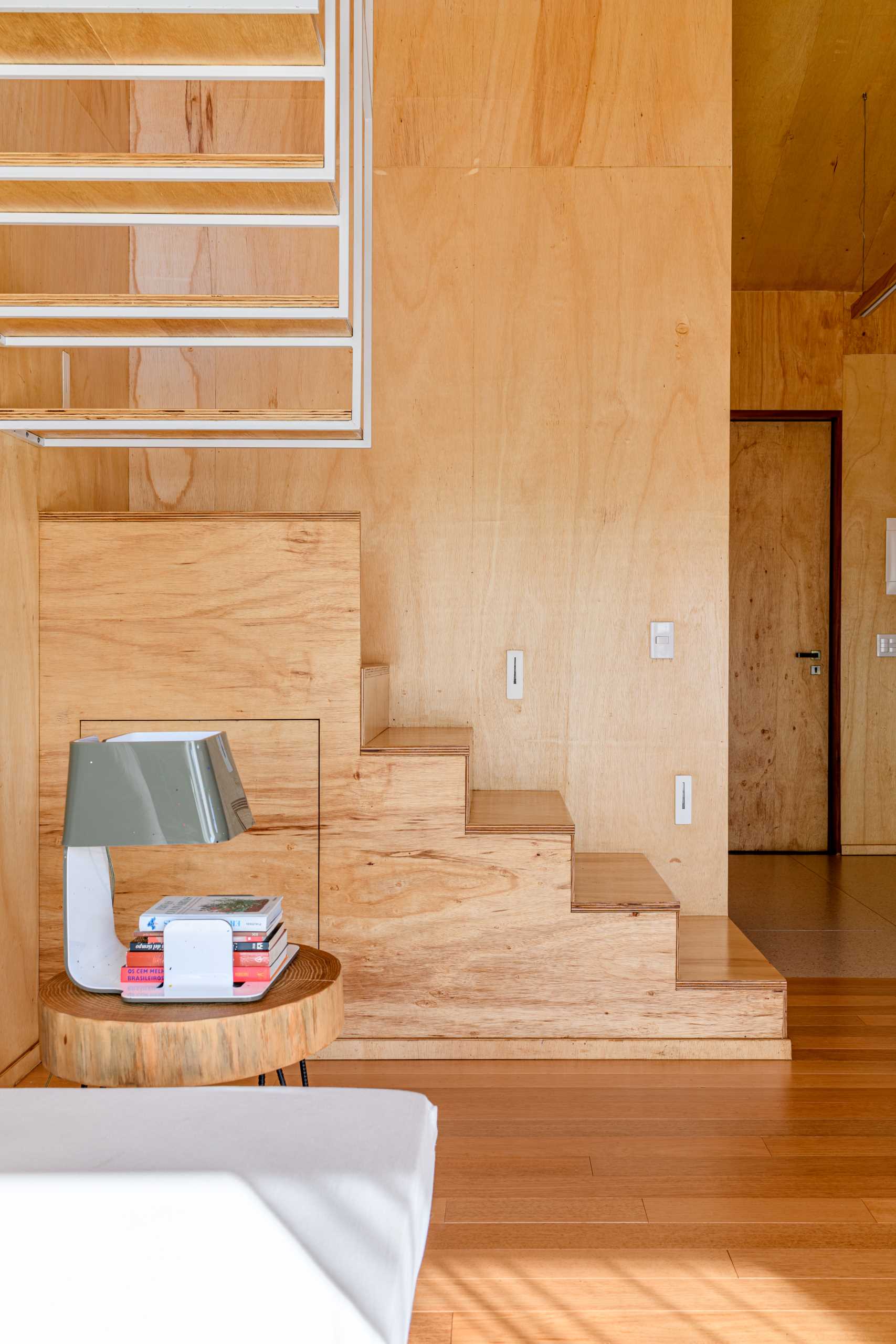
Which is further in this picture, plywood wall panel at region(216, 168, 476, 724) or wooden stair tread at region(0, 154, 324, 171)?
plywood wall panel at region(216, 168, 476, 724)

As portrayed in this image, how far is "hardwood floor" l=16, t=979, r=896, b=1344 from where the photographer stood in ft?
5.97

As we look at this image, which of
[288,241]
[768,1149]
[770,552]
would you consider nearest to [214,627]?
[288,241]

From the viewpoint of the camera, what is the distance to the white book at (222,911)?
1950 millimetres

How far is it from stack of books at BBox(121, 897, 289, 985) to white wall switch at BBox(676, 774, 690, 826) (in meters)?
1.96

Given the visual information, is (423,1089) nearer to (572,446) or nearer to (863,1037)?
(863,1037)

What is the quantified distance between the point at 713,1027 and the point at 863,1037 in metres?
0.48

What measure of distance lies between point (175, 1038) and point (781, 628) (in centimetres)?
498

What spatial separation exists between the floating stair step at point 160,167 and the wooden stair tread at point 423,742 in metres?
1.43

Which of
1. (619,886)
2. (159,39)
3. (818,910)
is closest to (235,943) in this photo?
(619,886)

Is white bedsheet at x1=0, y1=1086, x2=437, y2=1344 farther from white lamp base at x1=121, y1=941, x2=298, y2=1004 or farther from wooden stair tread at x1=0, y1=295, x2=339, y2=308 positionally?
wooden stair tread at x1=0, y1=295, x2=339, y2=308

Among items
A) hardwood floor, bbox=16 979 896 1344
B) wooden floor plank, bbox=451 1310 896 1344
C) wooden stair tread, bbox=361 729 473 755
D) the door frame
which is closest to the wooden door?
the door frame

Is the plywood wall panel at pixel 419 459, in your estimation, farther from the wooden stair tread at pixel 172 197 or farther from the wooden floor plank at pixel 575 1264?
the wooden floor plank at pixel 575 1264

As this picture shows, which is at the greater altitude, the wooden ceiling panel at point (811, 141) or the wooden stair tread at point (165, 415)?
the wooden ceiling panel at point (811, 141)

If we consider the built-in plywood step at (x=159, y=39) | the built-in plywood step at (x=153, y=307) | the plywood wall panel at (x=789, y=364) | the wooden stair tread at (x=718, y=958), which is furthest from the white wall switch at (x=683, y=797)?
the plywood wall panel at (x=789, y=364)
